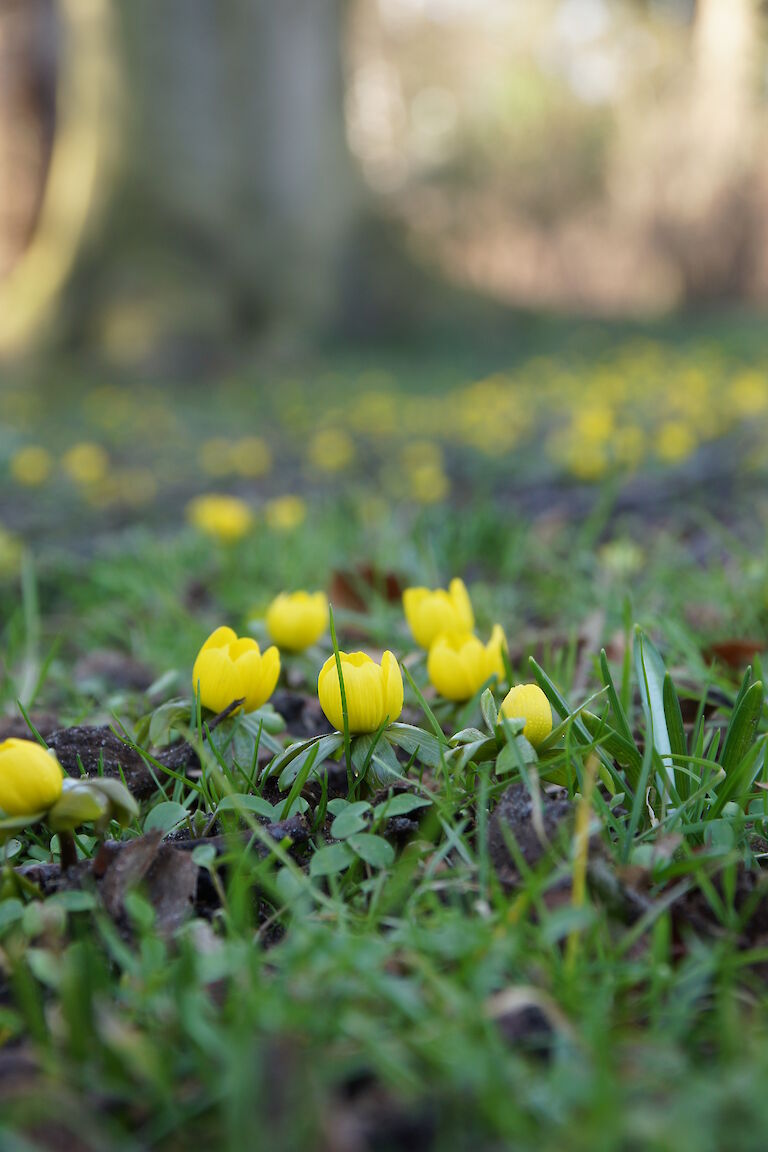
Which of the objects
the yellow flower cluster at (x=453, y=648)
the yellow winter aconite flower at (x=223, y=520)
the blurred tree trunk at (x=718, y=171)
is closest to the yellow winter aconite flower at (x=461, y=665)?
the yellow flower cluster at (x=453, y=648)

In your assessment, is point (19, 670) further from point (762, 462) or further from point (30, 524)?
point (762, 462)

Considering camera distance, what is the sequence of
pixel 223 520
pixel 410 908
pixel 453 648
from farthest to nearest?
pixel 223 520 < pixel 453 648 < pixel 410 908

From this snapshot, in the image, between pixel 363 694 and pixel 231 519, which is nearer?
pixel 363 694

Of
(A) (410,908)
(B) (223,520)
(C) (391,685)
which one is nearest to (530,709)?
(C) (391,685)

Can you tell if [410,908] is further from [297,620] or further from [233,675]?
[297,620]

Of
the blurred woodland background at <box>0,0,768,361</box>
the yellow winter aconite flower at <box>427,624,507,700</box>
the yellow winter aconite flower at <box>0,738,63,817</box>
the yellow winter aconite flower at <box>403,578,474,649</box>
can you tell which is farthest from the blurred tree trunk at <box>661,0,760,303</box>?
the yellow winter aconite flower at <box>0,738,63,817</box>

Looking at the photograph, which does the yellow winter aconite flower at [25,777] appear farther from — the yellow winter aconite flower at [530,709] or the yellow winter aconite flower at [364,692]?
the yellow winter aconite flower at [530,709]
